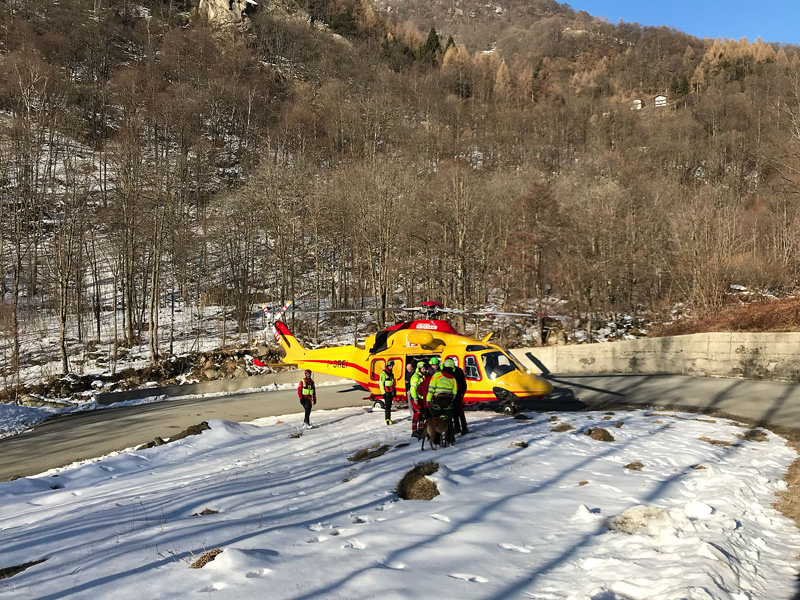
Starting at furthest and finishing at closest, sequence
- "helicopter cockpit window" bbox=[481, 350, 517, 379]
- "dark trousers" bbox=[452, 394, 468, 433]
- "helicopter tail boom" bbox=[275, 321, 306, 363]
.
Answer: "helicopter tail boom" bbox=[275, 321, 306, 363]
"helicopter cockpit window" bbox=[481, 350, 517, 379]
"dark trousers" bbox=[452, 394, 468, 433]

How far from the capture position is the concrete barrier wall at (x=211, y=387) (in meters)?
21.7

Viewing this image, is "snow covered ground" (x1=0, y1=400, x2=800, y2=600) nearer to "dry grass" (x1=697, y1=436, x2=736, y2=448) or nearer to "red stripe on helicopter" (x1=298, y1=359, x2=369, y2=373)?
"dry grass" (x1=697, y1=436, x2=736, y2=448)

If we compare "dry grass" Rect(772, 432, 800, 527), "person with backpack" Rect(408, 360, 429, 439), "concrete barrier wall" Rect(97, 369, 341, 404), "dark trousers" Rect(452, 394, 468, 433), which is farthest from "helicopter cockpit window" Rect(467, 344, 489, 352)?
"concrete barrier wall" Rect(97, 369, 341, 404)

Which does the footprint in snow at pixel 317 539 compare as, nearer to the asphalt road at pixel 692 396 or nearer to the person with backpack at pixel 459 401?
the person with backpack at pixel 459 401

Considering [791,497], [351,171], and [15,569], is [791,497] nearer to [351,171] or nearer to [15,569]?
[15,569]

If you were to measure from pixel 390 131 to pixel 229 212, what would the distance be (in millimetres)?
23247

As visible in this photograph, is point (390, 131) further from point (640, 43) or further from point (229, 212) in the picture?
point (640, 43)

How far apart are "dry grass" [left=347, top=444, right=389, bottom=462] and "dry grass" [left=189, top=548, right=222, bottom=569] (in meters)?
4.48

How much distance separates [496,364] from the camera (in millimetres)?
13055

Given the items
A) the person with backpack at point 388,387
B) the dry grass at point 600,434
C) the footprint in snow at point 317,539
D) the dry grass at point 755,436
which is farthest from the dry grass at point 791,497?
the person with backpack at point 388,387

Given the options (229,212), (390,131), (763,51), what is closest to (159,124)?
(229,212)

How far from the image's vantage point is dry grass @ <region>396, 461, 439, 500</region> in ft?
20.3

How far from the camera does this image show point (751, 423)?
11.1m

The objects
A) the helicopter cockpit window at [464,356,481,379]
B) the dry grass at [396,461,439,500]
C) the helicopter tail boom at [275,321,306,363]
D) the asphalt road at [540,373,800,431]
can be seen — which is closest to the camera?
the dry grass at [396,461,439,500]
